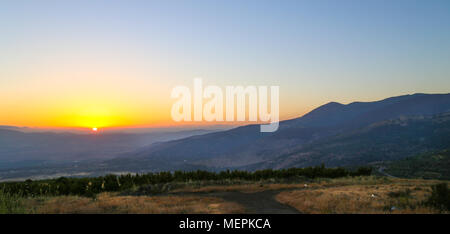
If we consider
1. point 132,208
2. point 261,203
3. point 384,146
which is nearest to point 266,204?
point 261,203

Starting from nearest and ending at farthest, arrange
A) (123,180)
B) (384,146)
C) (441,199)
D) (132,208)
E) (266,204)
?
(441,199)
(132,208)
(266,204)
(123,180)
(384,146)

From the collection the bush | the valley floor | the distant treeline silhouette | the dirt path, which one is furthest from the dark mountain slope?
the bush

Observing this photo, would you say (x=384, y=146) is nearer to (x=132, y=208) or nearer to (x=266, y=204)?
(x=266, y=204)

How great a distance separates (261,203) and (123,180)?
55.1 ft

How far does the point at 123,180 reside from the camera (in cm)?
2825

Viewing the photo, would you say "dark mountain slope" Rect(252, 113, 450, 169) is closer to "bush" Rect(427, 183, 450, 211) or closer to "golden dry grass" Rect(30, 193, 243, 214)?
"bush" Rect(427, 183, 450, 211)

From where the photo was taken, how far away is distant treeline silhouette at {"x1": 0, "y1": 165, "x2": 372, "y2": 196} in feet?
78.5

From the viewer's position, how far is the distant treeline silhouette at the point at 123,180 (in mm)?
23922

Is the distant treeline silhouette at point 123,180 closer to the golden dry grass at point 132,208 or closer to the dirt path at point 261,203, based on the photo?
the golden dry grass at point 132,208

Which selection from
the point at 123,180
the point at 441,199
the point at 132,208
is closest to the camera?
the point at 441,199

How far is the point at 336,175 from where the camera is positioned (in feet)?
109

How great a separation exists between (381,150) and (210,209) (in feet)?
539
